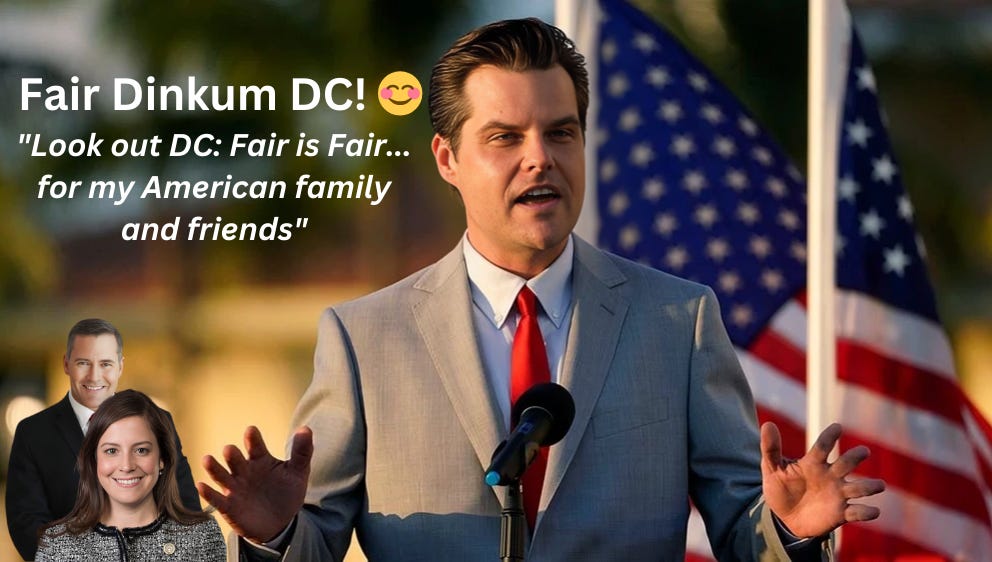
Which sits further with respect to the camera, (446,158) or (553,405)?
(446,158)

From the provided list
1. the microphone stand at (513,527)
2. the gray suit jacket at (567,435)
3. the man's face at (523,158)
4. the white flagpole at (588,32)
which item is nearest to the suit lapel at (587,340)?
the gray suit jacket at (567,435)

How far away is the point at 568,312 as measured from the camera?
139 inches

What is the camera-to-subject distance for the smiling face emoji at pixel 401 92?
1778 cm

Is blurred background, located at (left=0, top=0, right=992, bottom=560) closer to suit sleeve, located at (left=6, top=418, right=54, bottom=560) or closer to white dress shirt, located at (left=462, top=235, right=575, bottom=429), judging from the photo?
suit sleeve, located at (left=6, top=418, right=54, bottom=560)

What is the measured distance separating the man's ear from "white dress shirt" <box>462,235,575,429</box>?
0.16 metres

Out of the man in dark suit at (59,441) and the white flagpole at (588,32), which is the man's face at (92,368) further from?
the white flagpole at (588,32)

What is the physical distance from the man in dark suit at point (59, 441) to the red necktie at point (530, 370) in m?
2.66

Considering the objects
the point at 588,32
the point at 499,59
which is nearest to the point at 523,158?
the point at 499,59

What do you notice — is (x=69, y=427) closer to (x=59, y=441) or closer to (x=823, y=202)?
(x=59, y=441)

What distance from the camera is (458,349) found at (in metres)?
3.46

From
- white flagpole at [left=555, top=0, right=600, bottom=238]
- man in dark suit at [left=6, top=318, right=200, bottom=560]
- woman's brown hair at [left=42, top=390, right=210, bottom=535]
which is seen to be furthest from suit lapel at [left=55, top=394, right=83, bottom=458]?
white flagpole at [left=555, top=0, right=600, bottom=238]

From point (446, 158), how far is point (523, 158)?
282mm

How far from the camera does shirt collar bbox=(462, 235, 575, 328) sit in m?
3.52

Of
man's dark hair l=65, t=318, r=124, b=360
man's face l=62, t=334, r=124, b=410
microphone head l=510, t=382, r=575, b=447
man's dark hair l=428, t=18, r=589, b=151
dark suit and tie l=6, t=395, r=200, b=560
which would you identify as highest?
man's dark hair l=428, t=18, r=589, b=151
